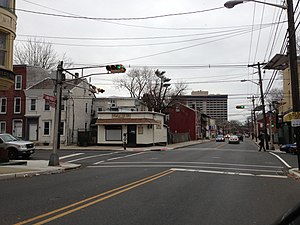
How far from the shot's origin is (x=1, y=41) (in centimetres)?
1772

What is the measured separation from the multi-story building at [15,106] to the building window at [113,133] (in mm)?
10571

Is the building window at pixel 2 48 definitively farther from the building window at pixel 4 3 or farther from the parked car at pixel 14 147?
the parked car at pixel 14 147

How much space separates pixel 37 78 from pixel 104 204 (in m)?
39.1

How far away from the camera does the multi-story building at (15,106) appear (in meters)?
41.9

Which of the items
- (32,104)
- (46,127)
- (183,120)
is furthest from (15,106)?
(183,120)

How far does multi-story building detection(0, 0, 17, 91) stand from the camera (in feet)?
57.0

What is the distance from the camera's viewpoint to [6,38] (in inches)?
702

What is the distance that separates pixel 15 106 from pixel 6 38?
26.3 meters

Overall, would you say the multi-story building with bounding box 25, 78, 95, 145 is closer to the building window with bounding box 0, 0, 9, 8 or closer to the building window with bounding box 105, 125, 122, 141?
the building window with bounding box 105, 125, 122, 141

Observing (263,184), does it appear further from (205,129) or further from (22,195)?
(205,129)

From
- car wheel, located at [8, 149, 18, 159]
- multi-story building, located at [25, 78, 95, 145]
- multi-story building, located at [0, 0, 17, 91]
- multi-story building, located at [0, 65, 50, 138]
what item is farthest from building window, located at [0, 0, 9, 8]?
multi-story building, located at [0, 65, 50, 138]

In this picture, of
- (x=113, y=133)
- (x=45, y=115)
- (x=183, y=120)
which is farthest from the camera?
(x=183, y=120)

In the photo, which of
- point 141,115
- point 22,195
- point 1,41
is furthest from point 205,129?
point 22,195

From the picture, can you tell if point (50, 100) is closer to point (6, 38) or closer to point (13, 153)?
point (6, 38)
